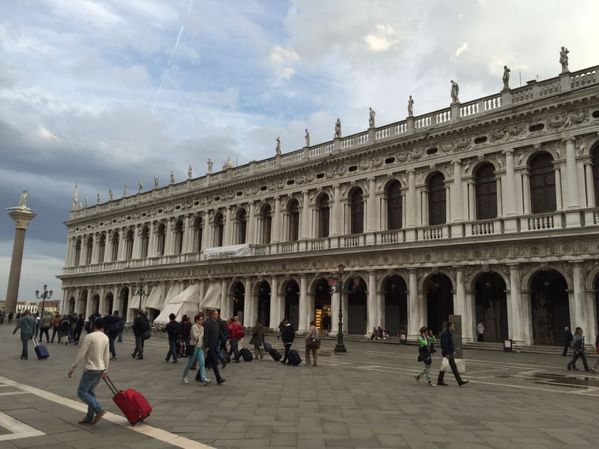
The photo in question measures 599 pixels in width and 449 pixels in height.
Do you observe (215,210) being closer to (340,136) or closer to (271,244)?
(271,244)

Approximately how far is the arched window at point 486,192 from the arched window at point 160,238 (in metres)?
31.2

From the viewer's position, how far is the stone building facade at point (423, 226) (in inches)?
A: 955

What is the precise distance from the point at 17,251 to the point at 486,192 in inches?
1926

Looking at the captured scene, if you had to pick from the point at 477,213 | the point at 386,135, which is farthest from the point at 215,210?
the point at 477,213

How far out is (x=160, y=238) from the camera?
162ft

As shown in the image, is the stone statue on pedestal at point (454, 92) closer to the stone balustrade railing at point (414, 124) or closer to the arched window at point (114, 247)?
the stone balustrade railing at point (414, 124)

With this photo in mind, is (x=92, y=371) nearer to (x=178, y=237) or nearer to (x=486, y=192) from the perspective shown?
(x=486, y=192)

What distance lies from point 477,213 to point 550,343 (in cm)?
757

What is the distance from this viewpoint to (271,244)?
3756cm

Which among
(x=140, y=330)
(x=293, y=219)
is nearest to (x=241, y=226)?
(x=293, y=219)

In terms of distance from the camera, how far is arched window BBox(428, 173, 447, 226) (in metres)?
29.3

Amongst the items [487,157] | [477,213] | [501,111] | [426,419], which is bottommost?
[426,419]

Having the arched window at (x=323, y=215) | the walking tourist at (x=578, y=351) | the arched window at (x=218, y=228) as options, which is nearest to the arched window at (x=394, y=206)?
the arched window at (x=323, y=215)

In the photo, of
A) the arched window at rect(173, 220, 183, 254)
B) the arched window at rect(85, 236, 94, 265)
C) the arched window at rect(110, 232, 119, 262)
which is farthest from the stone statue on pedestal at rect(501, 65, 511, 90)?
Answer: the arched window at rect(85, 236, 94, 265)
